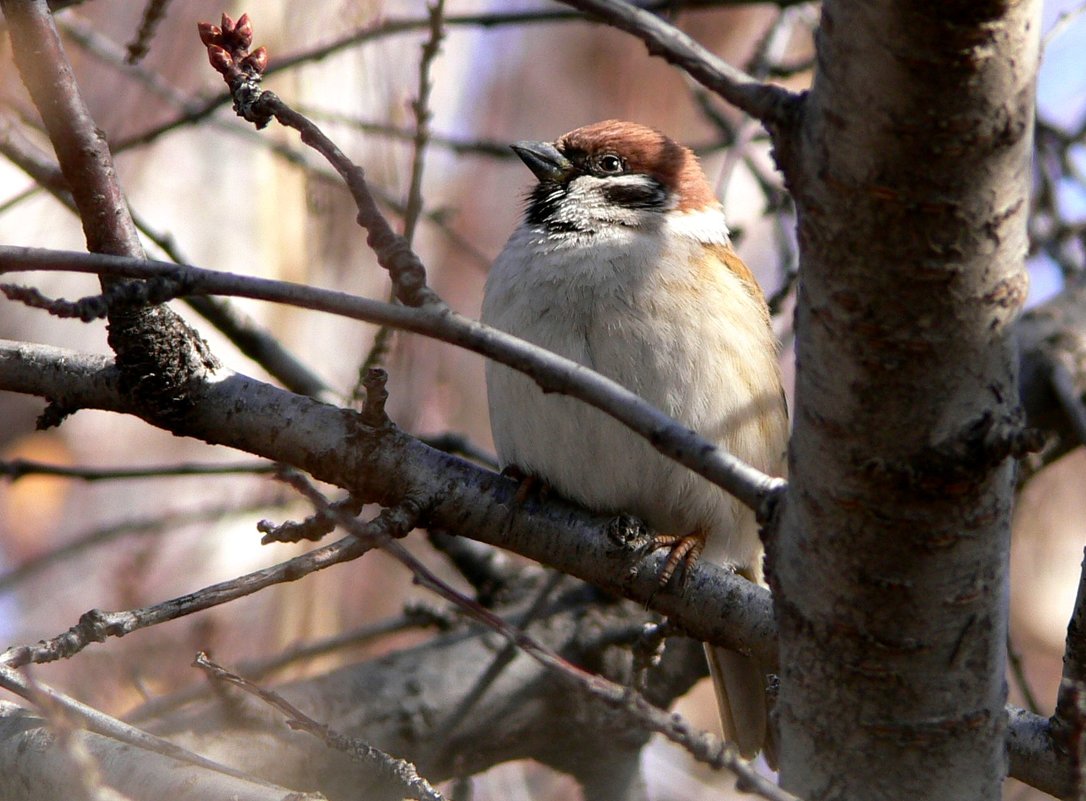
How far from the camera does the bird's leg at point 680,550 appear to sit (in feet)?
9.15

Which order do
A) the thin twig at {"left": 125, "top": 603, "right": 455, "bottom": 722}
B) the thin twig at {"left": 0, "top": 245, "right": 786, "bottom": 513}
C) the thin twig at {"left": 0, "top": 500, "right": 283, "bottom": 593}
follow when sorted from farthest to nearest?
the thin twig at {"left": 0, "top": 500, "right": 283, "bottom": 593} → the thin twig at {"left": 125, "top": 603, "right": 455, "bottom": 722} → the thin twig at {"left": 0, "top": 245, "right": 786, "bottom": 513}

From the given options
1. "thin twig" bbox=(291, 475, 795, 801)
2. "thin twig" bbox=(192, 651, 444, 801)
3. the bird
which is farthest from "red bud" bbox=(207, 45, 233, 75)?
the bird

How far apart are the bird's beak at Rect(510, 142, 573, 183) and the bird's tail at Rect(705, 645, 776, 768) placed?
1698mm

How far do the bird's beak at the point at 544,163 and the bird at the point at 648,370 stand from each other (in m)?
0.20

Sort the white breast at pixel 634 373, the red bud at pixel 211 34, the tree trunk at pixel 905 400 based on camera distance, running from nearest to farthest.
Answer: the tree trunk at pixel 905 400, the red bud at pixel 211 34, the white breast at pixel 634 373

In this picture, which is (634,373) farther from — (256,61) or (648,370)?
(256,61)

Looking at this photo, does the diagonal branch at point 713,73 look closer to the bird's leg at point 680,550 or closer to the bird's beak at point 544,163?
the bird's leg at point 680,550

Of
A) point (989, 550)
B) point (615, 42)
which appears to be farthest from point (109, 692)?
point (615, 42)

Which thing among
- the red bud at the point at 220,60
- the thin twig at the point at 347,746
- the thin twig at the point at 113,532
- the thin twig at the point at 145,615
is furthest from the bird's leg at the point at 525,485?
the thin twig at the point at 113,532

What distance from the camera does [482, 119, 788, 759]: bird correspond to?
338 cm

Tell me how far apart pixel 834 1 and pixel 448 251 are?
8.51 m

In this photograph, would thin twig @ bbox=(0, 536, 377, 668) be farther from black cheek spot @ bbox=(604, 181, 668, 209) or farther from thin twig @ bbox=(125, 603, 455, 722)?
black cheek spot @ bbox=(604, 181, 668, 209)

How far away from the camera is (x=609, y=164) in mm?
4227

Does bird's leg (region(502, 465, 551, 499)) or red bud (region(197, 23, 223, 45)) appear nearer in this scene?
red bud (region(197, 23, 223, 45))
